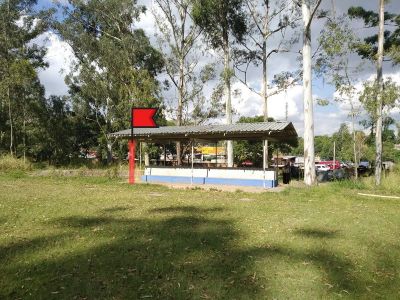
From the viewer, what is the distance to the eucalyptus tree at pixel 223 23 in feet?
82.6

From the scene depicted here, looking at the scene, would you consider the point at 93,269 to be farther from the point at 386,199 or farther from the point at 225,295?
the point at 386,199

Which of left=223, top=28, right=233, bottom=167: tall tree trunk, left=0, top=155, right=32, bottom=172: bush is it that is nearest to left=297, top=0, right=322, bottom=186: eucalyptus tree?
left=223, top=28, right=233, bottom=167: tall tree trunk

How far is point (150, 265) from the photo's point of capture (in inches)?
186

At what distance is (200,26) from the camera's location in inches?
1061

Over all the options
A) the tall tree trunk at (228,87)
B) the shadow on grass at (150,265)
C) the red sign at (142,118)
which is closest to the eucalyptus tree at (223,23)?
the tall tree trunk at (228,87)

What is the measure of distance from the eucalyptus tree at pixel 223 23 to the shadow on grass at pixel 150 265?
19.1 m

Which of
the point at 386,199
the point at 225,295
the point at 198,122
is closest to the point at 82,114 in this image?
the point at 198,122

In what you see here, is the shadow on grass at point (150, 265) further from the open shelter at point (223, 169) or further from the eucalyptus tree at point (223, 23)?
the eucalyptus tree at point (223, 23)

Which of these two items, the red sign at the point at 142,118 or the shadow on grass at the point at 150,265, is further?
the red sign at the point at 142,118

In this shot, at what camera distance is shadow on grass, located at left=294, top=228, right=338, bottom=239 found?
659cm

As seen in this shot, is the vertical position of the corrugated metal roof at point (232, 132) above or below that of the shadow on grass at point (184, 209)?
above

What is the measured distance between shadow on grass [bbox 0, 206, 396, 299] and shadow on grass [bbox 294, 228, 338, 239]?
1014 millimetres

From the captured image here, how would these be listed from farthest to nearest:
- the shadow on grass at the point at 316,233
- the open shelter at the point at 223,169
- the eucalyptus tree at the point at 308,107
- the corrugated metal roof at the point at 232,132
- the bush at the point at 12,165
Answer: the bush at the point at 12,165 → the eucalyptus tree at the point at 308,107 → the open shelter at the point at 223,169 → the corrugated metal roof at the point at 232,132 → the shadow on grass at the point at 316,233

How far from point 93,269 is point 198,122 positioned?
25621 millimetres
